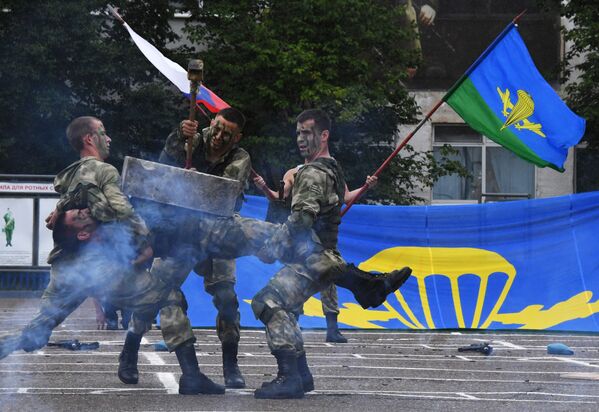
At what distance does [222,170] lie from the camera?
967cm

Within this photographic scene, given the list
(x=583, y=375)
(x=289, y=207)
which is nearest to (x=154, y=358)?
(x=289, y=207)

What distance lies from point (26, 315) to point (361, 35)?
9.87 metres

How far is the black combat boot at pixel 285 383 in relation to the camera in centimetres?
912

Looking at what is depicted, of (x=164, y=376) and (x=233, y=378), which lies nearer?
(x=233, y=378)

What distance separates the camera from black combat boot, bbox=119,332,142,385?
9914 millimetres

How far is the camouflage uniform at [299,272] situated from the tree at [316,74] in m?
15.7

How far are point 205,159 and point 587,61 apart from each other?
20.2 meters

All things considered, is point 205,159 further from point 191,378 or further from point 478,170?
point 478,170

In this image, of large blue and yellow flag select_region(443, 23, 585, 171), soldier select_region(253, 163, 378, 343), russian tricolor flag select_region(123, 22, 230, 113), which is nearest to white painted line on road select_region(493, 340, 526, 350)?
soldier select_region(253, 163, 378, 343)

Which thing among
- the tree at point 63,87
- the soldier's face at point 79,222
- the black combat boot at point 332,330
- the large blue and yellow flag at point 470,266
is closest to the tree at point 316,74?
the tree at point 63,87

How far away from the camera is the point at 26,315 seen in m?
19.0

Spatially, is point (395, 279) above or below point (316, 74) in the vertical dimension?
below

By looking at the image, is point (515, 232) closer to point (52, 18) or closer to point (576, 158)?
point (52, 18)

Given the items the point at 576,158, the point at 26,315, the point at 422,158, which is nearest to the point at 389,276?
the point at 26,315
